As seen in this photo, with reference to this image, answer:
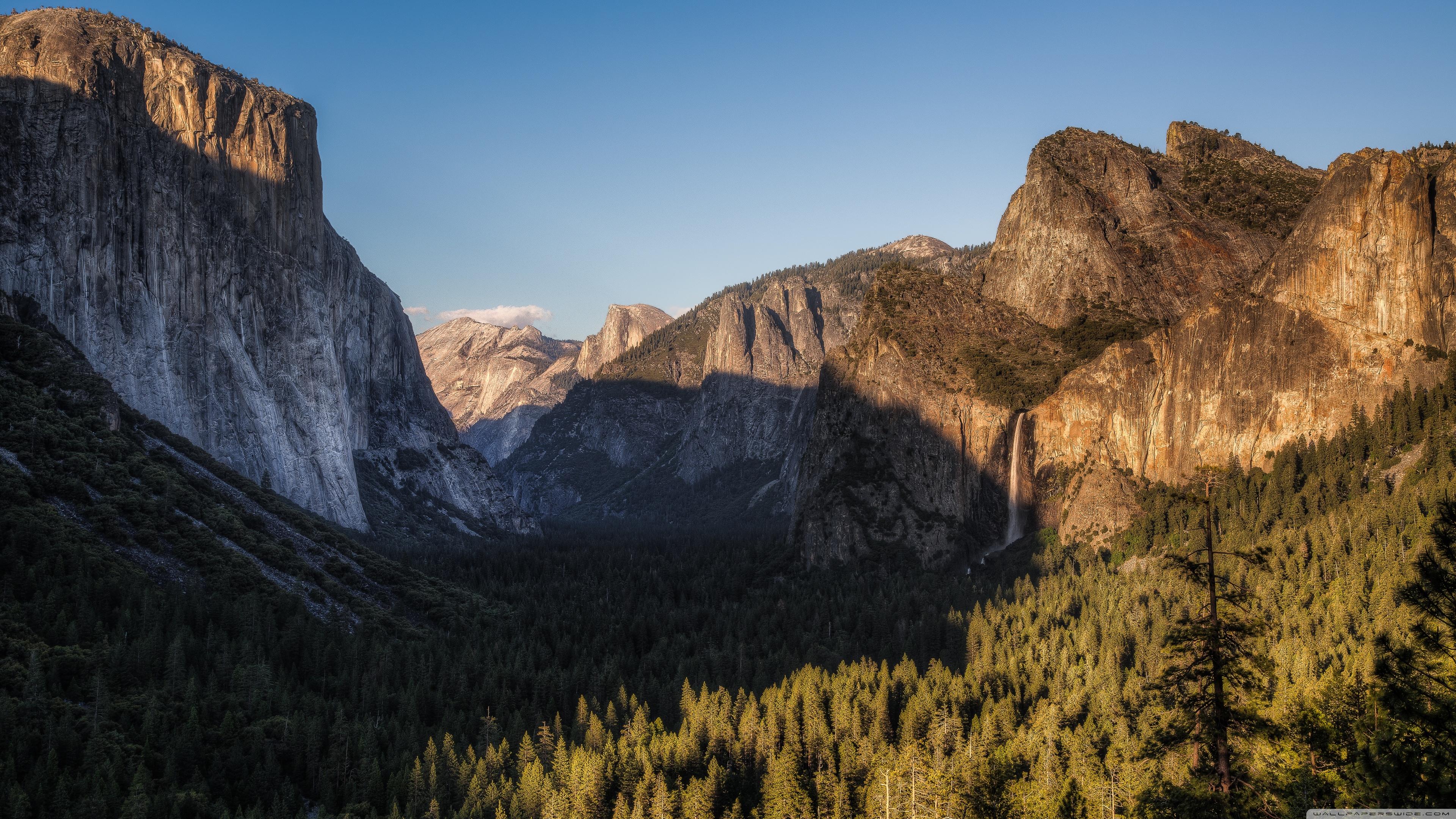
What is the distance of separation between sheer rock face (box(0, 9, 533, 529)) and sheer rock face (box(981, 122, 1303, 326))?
4552 inches

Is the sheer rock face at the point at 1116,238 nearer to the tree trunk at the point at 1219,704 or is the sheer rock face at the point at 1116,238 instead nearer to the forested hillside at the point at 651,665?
the forested hillside at the point at 651,665

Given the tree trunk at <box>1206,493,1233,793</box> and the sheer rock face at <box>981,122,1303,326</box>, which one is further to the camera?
the sheer rock face at <box>981,122,1303,326</box>

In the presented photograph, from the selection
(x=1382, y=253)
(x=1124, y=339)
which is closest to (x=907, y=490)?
(x=1124, y=339)

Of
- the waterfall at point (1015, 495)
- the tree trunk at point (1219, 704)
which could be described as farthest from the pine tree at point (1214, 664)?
the waterfall at point (1015, 495)

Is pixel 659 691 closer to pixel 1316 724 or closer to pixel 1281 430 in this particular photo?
pixel 1316 724

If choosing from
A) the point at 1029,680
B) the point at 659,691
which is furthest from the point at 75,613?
the point at 1029,680

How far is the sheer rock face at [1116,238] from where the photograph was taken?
138 m

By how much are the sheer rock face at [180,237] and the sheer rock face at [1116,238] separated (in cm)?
11562

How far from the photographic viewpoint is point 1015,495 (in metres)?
133

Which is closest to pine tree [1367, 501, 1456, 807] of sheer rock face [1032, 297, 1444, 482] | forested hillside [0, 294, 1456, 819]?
forested hillside [0, 294, 1456, 819]

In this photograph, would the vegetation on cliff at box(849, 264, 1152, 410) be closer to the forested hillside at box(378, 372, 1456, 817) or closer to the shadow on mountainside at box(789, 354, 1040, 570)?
the shadow on mountainside at box(789, 354, 1040, 570)

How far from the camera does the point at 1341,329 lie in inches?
4067

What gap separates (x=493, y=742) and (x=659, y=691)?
55.9ft

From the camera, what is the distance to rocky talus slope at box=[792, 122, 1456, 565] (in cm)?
10244
